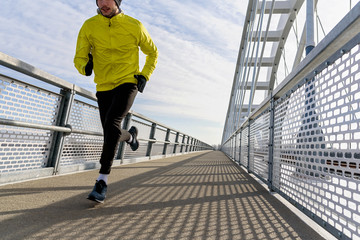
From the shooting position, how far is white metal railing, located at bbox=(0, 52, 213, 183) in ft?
6.33

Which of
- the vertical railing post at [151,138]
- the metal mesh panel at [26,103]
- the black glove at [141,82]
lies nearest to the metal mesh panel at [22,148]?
the metal mesh panel at [26,103]

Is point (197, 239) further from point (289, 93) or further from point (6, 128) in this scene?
point (6, 128)

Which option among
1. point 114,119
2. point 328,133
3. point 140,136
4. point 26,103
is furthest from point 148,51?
point 140,136

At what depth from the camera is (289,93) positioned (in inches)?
79.4

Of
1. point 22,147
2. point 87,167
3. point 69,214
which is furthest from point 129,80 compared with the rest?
point 87,167

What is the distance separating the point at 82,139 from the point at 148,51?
174cm

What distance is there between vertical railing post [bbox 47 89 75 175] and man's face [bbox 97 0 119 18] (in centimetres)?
108

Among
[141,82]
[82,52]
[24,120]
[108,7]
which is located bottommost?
[24,120]

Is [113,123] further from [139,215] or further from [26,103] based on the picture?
[26,103]

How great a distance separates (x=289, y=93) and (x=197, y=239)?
58.5 inches

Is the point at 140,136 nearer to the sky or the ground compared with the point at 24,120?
nearer to the sky

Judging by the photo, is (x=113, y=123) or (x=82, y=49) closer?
(x=113, y=123)

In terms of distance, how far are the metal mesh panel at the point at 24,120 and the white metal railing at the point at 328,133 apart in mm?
2317

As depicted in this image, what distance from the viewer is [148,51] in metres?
2.10
